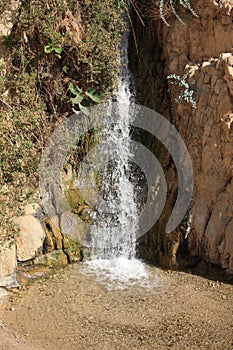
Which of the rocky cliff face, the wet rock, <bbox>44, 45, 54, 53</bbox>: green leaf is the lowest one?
the wet rock

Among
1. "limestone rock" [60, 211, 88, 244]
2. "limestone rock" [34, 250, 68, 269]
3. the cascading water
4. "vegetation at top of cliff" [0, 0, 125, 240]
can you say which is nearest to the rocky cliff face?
the cascading water

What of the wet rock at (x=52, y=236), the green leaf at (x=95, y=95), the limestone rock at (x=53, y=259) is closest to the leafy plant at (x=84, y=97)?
the green leaf at (x=95, y=95)

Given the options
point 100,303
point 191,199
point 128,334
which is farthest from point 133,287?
point 191,199

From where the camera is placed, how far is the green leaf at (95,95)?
19.7ft

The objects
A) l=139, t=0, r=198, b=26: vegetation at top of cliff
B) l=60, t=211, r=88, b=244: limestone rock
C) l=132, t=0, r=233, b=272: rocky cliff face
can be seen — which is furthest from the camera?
l=60, t=211, r=88, b=244: limestone rock

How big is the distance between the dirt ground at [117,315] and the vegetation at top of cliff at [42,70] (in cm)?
109

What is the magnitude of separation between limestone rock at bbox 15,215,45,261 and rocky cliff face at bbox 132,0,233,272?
6.48 ft

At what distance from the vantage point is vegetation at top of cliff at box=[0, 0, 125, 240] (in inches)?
216

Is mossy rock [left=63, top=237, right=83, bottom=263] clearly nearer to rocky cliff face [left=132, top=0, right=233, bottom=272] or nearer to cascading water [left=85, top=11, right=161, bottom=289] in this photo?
cascading water [left=85, top=11, right=161, bottom=289]

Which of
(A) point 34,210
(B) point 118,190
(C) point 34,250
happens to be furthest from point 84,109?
(C) point 34,250

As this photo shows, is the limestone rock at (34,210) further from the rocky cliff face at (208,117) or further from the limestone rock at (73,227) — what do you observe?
the rocky cliff face at (208,117)

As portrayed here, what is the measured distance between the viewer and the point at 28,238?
5.58m

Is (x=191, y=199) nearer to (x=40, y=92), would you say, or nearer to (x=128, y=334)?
(x=128, y=334)

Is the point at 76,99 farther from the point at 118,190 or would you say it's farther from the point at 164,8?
the point at 164,8
